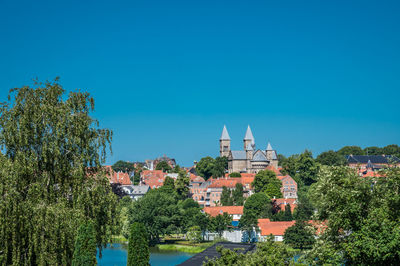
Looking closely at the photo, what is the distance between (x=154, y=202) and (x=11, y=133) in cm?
4014

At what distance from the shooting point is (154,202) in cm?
5959

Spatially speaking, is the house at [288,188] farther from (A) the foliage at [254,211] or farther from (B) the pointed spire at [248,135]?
(B) the pointed spire at [248,135]

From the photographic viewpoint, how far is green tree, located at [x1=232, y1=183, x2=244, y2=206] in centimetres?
8673

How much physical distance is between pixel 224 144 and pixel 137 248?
122 m

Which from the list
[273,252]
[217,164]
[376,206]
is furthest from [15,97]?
[217,164]

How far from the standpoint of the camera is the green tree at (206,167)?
414ft

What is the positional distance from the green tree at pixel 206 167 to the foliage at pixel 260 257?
107 m

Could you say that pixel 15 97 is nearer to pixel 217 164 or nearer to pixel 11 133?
pixel 11 133

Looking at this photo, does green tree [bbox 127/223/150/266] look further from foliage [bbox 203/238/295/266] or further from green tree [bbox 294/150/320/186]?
green tree [bbox 294/150/320/186]

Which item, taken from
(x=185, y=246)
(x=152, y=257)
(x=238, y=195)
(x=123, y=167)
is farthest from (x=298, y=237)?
(x=123, y=167)

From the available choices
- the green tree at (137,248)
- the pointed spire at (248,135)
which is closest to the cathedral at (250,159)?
the pointed spire at (248,135)

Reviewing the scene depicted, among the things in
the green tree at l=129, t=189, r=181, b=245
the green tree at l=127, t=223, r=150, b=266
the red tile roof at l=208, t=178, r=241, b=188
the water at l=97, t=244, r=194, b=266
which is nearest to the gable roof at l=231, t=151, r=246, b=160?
the red tile roof at l=208, t=178, r=241, b=188

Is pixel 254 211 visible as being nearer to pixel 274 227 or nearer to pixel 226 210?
pixel 226 210

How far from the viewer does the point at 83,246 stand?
18.2m
